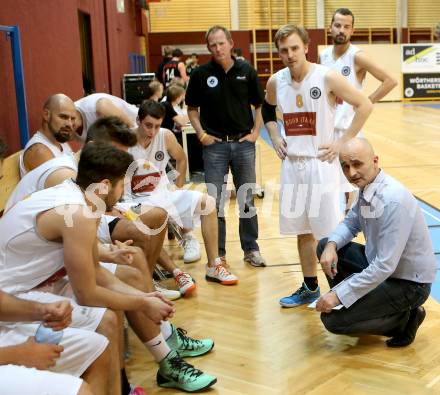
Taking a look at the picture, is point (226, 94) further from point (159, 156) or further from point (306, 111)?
point (306, 111)

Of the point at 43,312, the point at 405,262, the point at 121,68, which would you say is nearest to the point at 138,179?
the point at 405,262

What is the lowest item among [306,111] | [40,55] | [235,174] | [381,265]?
[381,265]

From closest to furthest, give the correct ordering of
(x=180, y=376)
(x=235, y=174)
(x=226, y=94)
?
(x=180, y=376), (x=226, y=94), (x=235, y=174)

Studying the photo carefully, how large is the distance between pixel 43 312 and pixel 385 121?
1404 centimetres

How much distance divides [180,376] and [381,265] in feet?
3.89

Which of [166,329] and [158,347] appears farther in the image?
[166,329]

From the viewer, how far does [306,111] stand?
413 cm

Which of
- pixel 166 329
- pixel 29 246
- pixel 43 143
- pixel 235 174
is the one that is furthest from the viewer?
pixel 235 174

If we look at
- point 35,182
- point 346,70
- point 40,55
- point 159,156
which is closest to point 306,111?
point 346,70

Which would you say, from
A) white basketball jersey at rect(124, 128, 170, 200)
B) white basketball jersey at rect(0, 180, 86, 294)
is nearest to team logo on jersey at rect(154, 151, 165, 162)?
white basketball jersey at rect(124, 128, 170, 200)

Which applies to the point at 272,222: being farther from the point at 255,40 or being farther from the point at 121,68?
the point at 255,40

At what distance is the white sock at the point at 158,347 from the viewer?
10.4ft

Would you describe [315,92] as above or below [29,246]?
above

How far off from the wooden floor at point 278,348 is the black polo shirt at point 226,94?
1.16m
